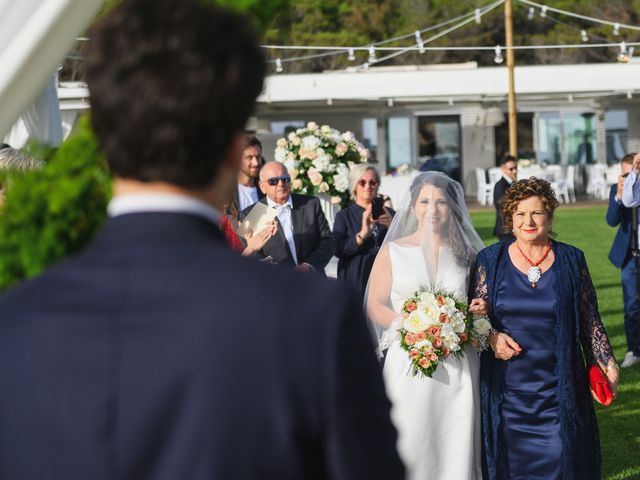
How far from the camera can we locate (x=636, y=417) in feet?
31.0

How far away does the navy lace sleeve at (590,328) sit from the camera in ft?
20.3

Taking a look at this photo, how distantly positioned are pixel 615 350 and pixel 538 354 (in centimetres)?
643

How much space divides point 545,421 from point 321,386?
16.1 feet

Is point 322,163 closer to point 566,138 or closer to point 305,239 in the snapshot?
point 305,239

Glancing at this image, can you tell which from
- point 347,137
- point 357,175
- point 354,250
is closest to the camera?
point 354,250

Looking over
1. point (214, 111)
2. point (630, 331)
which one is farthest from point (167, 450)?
point (630, 331)

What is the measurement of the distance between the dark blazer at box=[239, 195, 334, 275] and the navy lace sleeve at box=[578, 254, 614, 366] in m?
2.62

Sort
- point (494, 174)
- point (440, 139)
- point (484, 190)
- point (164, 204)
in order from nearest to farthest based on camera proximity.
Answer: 1. point (164, 204)
2. point (494, 174)
3. point (484, 190)
4. point (440, 139)

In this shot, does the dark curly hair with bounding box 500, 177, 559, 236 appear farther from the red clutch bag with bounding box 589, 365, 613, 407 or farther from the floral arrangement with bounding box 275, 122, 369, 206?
the floral arrangement with bounding box 275, 122, 369, 206

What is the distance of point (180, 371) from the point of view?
160 centimetres

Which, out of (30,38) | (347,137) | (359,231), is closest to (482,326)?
(359,231)

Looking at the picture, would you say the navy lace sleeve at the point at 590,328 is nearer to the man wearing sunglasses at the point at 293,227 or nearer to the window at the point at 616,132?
the man wearing sunglasses at the point at 293,227

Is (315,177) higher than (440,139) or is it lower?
lower

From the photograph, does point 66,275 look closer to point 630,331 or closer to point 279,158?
point 279,158
